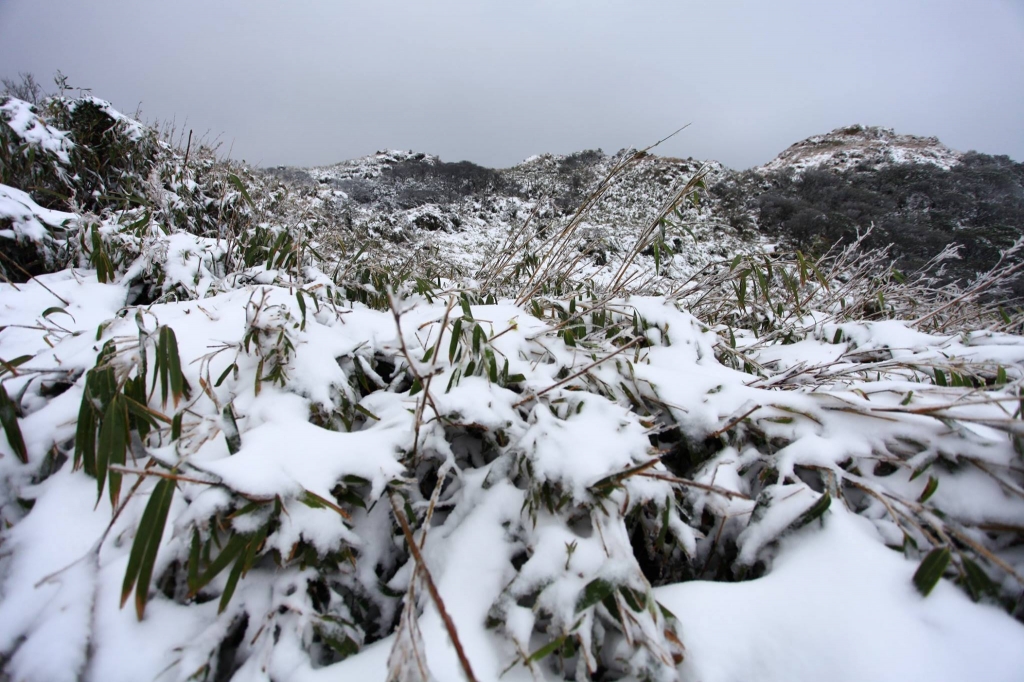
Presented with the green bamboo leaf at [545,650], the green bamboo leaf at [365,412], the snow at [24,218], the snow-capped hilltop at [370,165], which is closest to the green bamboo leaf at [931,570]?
the green bamboo leaf at [545,650]

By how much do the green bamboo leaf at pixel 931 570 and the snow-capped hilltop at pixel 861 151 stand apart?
58.2ft

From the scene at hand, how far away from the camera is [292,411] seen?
905 millimetres

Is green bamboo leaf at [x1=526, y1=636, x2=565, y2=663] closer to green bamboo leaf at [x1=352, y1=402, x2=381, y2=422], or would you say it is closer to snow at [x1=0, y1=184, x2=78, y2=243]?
green bamboo leaf at [x1=352, y1=402, x2=381, y2=422]

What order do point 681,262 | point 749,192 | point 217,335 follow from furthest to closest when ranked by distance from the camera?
point 749,192, point 681,262, point 217,335

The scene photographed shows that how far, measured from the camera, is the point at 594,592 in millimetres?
618

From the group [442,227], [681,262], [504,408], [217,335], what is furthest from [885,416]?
[442,227]

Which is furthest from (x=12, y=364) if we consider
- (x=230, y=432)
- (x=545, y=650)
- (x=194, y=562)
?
(x=545, y=650)

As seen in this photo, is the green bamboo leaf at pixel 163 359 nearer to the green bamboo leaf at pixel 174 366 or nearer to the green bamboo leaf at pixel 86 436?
the green bamboo leaf at pixel 174 366

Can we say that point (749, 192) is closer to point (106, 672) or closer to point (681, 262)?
point (681, 262)

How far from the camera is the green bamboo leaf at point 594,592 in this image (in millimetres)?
613

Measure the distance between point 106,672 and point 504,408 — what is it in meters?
0.78

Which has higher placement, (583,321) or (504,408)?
(583,321)

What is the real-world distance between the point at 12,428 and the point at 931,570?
1.70 m

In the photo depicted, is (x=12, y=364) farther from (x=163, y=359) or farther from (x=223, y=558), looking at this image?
(x=223, y=558)
